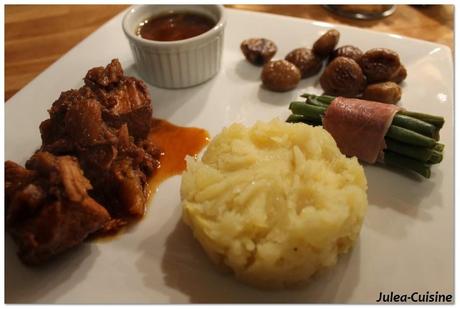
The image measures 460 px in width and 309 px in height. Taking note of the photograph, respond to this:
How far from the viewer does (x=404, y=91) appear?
13.6ft

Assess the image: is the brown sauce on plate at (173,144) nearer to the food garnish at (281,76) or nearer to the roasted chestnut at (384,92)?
the food garnish at (281,76)

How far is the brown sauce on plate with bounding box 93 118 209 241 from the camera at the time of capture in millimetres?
3559

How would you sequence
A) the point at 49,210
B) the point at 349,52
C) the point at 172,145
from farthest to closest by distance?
the point at 349,52, the point at 172,145, the point at 49,210

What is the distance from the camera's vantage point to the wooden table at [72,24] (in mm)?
5082

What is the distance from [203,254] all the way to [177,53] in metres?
2.02

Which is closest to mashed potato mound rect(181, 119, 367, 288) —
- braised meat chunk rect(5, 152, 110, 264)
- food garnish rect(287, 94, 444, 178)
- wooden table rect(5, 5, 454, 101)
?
food garnish rect(287, 94, 444, 178)

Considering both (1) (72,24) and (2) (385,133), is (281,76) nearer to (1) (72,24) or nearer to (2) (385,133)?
(2) (385,133)

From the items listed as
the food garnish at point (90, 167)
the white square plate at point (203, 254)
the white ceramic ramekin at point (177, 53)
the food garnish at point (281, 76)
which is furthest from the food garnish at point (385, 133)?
the white ceramic ramekin at point (177, 53)

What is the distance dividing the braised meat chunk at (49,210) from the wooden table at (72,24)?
2482 mm

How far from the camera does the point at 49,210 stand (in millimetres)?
2635

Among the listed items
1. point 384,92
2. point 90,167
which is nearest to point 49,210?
point 90,167

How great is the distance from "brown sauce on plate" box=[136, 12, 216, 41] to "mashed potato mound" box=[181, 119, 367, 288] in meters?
1.76

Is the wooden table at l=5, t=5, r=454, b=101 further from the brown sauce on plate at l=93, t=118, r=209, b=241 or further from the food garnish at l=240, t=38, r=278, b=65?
the brown sauce on plate at l=93, t=118, r=209, b=241

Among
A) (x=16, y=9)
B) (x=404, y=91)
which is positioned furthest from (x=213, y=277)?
(x=16, y=9)
